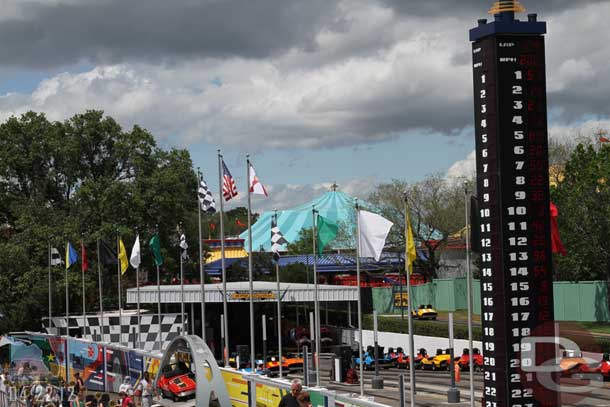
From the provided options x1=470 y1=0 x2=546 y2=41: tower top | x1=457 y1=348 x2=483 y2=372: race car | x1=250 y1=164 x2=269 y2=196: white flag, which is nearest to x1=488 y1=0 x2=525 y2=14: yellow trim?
x1=470 y1=0 x2=546 y2=41: tower top

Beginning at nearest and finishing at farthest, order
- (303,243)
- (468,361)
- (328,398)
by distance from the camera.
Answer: (328,398) → (468,361) → (303,243)

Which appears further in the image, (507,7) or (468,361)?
(468,361)

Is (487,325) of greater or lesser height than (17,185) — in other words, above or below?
below

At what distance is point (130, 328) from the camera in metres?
48.2

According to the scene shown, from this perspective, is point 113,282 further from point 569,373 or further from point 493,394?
point 493,394

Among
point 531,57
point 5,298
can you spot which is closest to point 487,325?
point 531,57

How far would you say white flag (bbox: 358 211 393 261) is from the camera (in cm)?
2738

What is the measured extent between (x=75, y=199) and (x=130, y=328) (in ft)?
70.5

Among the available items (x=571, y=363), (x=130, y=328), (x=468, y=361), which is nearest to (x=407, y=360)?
(x=468, y=361)

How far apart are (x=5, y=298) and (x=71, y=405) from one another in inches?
1380

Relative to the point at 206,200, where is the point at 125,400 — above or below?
below

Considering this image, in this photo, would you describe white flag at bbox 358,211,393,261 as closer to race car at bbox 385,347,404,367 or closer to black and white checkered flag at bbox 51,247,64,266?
race car at bbox 385,347,404,367

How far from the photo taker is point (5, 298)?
60.4 m

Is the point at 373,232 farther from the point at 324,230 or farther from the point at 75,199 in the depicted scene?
the point at 75,199
